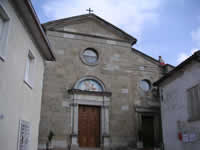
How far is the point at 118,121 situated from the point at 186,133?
5709 millimetres

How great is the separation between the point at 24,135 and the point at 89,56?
340 inches

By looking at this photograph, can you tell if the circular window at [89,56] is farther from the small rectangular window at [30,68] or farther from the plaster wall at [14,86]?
the plaster wall at [14,86]

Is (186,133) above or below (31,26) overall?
below

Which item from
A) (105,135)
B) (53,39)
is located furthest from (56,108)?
(53,39)

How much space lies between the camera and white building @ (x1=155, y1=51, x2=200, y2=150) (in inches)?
333

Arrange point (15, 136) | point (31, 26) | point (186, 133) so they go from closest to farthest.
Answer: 1. point (15, 136)
2. point (31, 26)
3. point (186, 133)

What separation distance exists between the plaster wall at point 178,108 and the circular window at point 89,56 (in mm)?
5196

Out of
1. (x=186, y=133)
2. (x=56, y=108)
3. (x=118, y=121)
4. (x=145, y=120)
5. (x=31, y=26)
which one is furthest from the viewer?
(x=145, y=120)

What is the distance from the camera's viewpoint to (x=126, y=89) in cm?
1501

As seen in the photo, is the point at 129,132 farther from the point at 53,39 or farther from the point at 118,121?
the point at 53,39

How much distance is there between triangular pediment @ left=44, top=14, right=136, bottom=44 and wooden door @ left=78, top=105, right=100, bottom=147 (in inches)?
199

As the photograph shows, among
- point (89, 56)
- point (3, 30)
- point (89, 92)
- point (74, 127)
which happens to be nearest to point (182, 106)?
point (89, 92)

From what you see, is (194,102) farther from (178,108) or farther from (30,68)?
(30,68)

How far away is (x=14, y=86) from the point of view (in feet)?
20.0
